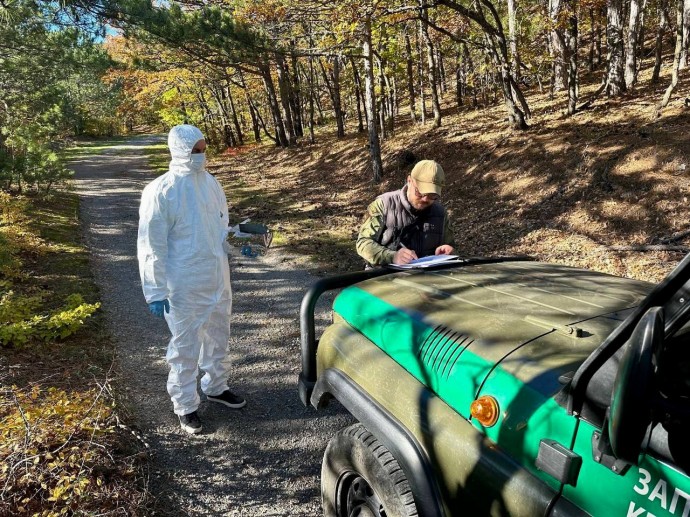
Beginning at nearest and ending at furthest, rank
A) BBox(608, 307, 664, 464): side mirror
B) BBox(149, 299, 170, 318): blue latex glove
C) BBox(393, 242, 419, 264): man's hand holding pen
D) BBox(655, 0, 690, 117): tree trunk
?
BBox(608, 307, 664, 464): side mirror < BBox(393, 242, 419, 264): man's hand holding pen < BBox(149, 299, 170, 318): blue latex glove < BBox(655, 0, 690, 117): tree trunk

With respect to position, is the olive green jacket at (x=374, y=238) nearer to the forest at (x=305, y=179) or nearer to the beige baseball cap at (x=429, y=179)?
the beige baseball cap at (x=429, y=179)

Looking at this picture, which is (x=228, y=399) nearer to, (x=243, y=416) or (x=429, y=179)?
(x=243, y=416)

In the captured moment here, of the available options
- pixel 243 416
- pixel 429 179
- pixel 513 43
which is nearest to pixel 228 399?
pixel 243 416

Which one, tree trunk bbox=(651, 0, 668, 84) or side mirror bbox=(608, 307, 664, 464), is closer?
side mirror bbox=(608, 307, 664, 464)

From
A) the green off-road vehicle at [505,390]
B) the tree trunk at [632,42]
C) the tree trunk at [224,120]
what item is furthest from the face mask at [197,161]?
the tree trunk at [224,120]

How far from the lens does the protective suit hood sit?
346 centimetres

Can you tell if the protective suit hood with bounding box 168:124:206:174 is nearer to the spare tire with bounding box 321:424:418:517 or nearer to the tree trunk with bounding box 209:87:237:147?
the spare tire with bounding box 321:424:418:517

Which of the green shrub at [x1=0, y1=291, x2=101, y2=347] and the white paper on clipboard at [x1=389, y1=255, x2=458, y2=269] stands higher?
the white paper on clipboard at [x1=389, y1=255, x2=458, y2=269]

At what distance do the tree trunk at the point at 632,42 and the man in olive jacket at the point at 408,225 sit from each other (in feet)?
44.0

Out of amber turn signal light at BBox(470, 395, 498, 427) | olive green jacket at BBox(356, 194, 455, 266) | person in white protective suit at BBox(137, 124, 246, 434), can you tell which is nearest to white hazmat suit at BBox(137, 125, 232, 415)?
person in white protective suit at BBox(137, 124, 246, 434)

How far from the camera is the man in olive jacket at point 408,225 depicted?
11.4ft

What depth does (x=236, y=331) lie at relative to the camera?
5.70 meters

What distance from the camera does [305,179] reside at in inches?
714

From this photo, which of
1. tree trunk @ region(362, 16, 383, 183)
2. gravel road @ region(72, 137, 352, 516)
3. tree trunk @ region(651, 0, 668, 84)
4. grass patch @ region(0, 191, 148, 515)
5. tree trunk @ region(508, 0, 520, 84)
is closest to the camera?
grass patch @ region(0, 191, 148, 515)
